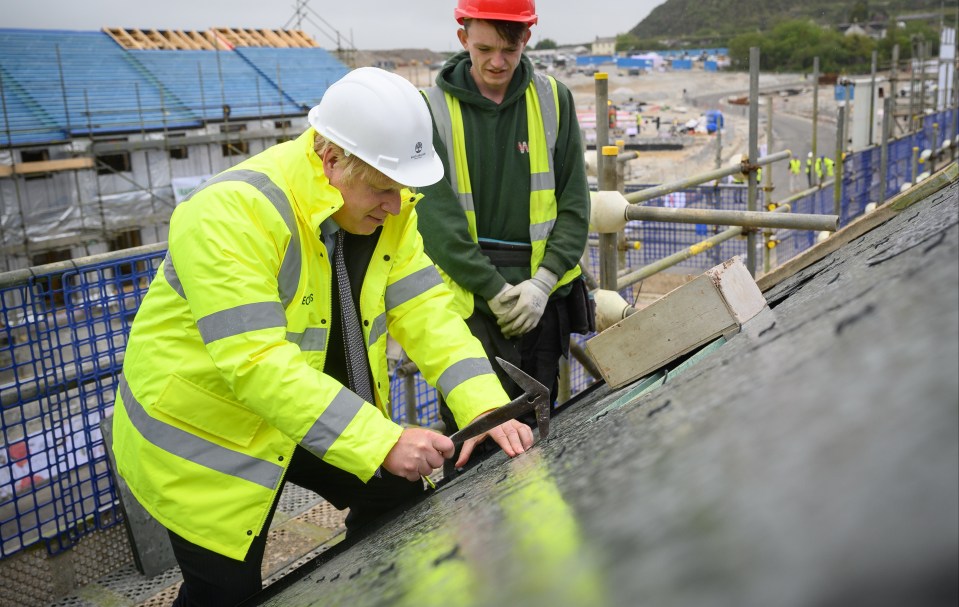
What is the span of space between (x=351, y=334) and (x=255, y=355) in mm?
522

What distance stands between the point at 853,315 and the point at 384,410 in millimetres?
1966

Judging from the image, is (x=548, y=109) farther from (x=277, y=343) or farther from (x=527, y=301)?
(x=277, y=343)

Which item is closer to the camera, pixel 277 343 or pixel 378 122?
pixel 277 343

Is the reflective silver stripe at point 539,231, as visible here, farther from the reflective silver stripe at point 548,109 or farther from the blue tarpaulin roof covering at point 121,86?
the blue tarpaulin roof covering at point 121,86

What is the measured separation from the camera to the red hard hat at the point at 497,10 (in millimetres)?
3287

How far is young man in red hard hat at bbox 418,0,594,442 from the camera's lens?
340cm

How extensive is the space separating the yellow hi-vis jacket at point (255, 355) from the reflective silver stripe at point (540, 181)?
105cm

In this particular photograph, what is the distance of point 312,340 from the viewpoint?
7.82ft

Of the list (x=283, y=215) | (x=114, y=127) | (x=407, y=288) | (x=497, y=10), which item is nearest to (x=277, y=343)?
(x=283, y=215)

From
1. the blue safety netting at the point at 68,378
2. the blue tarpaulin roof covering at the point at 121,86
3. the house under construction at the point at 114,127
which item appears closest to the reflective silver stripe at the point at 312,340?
the blue safety netting at the point at 68,378

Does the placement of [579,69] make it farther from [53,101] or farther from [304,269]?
[304,269]

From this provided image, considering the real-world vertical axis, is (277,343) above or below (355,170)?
below

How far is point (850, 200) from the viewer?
16.4 meters

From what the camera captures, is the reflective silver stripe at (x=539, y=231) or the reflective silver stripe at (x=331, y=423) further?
the reflective silver stripe at (x=539, y=231)
